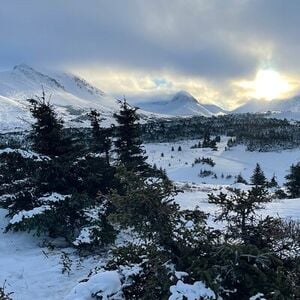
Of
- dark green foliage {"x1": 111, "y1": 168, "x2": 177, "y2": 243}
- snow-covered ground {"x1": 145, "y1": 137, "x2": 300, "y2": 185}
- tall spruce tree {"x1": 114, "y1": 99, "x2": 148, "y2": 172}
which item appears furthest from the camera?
snow-covered ground {"x1": 145, "y1": 137, "x2": 300, "y2": 185}

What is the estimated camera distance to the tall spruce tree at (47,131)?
52.4 ft

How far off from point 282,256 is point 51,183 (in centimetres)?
961

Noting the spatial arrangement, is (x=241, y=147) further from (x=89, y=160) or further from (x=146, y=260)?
(x=146, y=260)

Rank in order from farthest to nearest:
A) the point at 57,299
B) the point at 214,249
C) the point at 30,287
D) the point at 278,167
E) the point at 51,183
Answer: the point at 278,167 → the point at 51,183 → the point at 30,287 → the point at 57,299 → the point at 214,249

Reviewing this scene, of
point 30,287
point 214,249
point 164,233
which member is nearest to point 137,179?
point 164,233

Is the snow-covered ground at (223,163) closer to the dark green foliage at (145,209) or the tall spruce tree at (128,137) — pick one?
the tall spruce tree at (128,137)

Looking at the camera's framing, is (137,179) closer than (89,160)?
Yes

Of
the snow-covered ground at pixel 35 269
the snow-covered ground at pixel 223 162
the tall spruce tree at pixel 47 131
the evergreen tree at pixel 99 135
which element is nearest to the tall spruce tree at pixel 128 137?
the evergreen tree at pixel 99 135

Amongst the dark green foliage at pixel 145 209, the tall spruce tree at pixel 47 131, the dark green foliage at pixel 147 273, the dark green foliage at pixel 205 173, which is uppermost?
the tall spruce tree at pixel 47 131

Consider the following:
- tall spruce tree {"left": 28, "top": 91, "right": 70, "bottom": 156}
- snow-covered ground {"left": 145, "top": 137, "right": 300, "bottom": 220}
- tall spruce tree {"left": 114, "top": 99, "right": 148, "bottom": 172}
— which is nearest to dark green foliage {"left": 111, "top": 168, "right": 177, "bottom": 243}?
tall spruce tree {"left": 28, "top": 91, "right": 70, "bottom": 156}

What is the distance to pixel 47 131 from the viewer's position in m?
16.2

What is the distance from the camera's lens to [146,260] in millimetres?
7746

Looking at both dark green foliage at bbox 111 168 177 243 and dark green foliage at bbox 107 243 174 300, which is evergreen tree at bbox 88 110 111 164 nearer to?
dark green foliage at bbox 107 243 174 300

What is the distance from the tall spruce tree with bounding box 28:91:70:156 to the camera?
1597cm
